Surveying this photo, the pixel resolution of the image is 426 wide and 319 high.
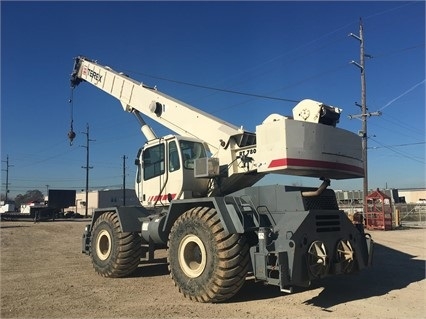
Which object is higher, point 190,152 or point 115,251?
point 190,152

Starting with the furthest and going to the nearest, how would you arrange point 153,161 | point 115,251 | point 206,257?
point 153,161
point 115,251
point 206,257

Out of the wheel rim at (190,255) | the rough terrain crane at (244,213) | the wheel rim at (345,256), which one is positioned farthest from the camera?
the wheel rim at (190,255)

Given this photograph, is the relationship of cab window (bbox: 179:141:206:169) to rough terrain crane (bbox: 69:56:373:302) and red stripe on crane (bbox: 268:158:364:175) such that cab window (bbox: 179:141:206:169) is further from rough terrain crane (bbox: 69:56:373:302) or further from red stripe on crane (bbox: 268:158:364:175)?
red stripe on crane (bbox: 268:158:364:175)

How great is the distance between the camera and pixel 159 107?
12820 mm

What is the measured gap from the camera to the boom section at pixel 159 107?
10.7 metres

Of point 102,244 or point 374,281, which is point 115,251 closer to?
point 102,244

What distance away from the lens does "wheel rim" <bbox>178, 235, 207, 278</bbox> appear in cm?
854

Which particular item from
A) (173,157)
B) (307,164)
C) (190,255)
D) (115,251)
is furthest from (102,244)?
(307,164)

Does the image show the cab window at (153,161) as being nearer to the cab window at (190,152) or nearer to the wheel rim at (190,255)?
the cab window at (190,152)

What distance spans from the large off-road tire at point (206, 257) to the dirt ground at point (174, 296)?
0.96 feet

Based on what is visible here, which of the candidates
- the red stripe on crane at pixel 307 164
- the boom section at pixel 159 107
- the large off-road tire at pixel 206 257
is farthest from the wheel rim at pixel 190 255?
the boom section at pixel 159 107

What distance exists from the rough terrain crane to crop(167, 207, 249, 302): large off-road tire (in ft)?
0.06

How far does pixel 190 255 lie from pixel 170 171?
268 centimetres

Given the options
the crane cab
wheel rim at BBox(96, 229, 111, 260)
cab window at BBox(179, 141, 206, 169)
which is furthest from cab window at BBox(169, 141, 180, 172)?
wheel rim at BBox(96, 229, 111, 260)
